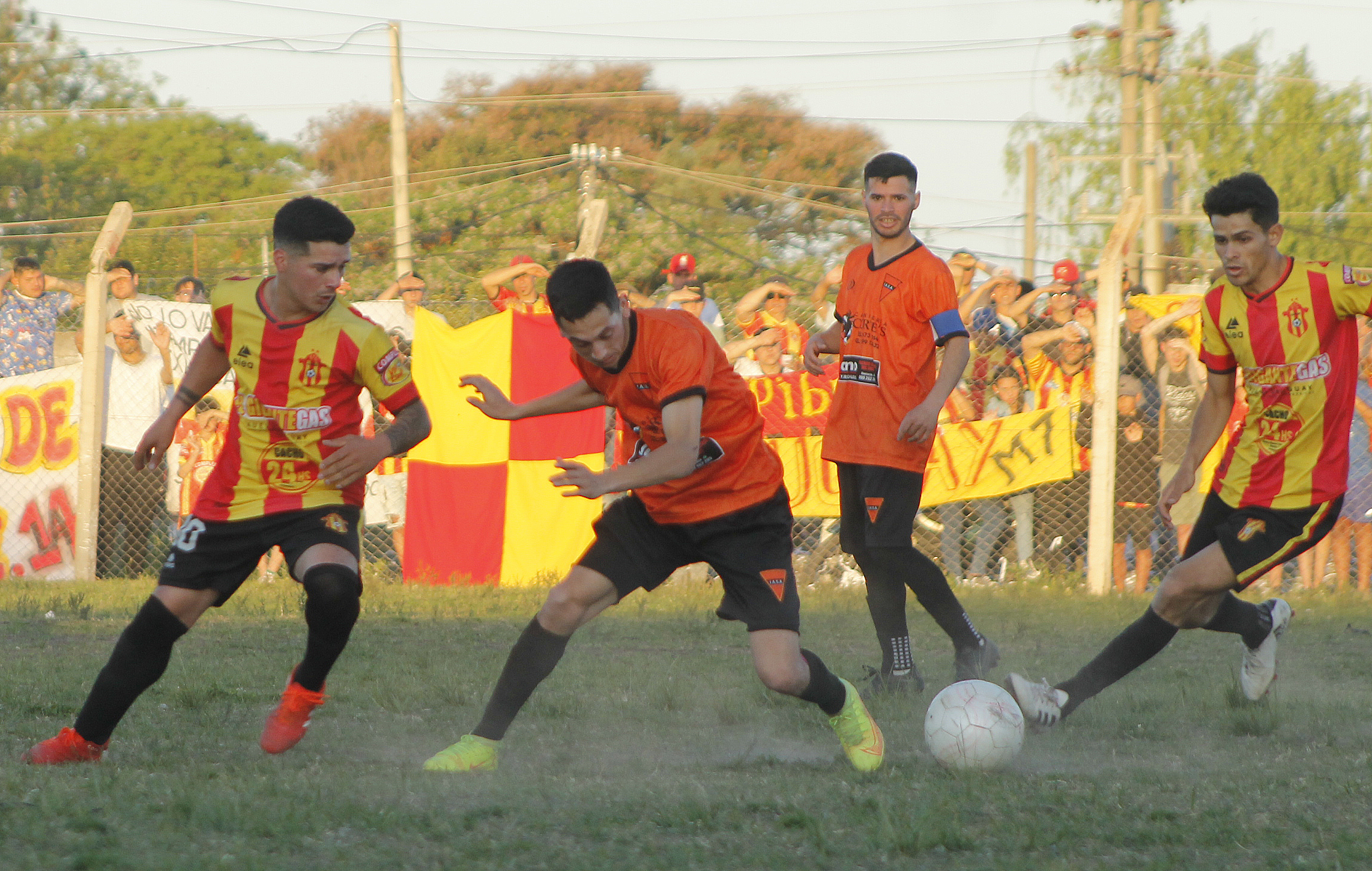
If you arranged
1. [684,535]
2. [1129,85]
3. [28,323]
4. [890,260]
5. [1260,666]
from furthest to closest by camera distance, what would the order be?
[1129,85] < [28,323] < [890,260] < [1260,666] < [684,535]

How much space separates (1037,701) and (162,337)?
8.54 meters

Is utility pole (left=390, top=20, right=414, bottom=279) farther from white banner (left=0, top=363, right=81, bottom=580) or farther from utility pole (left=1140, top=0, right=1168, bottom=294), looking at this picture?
utility pole (left=1140, top=0, right=1168, bottom=294)

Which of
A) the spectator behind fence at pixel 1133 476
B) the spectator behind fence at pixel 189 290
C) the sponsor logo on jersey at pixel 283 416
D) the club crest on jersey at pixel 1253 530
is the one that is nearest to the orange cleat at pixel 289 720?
the sponsor logo on jersey at pixel 283 416

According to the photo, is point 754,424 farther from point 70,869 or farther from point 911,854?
point 70,869

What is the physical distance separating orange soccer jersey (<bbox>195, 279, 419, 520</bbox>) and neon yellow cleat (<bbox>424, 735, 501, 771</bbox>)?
0.93 m

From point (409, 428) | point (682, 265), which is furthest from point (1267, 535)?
point (682, 265)

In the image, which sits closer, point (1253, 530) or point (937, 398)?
point (1253, 530)

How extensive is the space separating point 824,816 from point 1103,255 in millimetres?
7673

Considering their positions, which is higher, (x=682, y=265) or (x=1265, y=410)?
(x=682, y=265)

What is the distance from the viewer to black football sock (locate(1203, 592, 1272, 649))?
546cm

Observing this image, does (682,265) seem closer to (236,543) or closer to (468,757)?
(236,543)

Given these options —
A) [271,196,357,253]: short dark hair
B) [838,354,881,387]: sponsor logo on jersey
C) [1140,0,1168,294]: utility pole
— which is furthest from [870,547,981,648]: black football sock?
[1140,0,1168,294]: utility pole

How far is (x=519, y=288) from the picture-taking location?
1169 cm

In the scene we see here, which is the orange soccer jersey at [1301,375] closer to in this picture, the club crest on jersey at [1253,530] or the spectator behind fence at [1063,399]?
the club crest on jersey at [1253,530]
